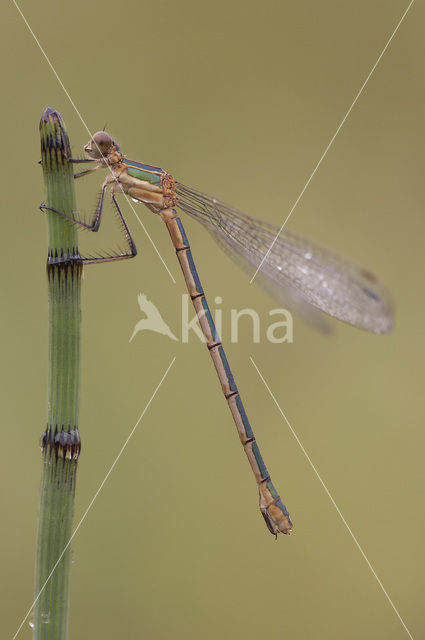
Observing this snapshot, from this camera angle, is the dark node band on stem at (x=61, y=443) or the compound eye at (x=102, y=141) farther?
the compound eye at (x=102, y=141)

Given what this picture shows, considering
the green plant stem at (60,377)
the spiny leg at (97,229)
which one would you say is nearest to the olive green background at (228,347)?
the spiny leg at (97,229)

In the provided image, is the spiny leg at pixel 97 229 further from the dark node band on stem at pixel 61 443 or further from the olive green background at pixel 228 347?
the olive green background at pixel 228 347

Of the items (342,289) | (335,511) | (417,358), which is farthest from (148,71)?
(335,511)

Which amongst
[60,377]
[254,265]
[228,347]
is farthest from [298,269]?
[60,377]

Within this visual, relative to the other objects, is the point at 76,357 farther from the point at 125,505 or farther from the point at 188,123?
the point at 188,123

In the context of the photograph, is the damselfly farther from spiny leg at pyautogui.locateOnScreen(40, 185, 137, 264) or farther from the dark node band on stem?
the dark node band on stem
